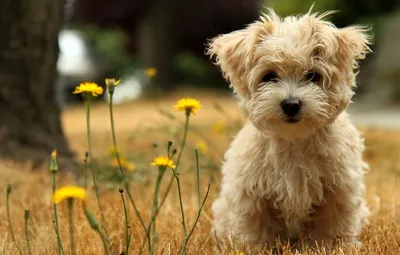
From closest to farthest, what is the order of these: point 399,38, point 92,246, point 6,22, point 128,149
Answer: point 92,246 → point 6,22 → point 128,149 → point 399,38

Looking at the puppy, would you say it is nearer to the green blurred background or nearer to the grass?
the grass

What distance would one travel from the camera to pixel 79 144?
25.9 ft

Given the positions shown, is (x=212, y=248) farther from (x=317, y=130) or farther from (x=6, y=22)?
(x=6, y=22)

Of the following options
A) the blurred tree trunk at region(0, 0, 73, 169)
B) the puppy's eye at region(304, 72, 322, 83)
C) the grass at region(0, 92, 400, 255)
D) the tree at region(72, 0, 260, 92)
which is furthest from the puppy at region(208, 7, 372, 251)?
the tree at region(72, 0, 260, 92)

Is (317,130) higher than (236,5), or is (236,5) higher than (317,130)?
(236,5)

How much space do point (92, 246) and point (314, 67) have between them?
1.32m

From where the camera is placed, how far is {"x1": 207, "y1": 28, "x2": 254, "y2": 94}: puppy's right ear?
3.34 metres

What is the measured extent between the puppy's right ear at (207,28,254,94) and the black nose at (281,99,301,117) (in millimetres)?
327

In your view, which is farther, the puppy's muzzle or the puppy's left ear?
the puppy's left ear

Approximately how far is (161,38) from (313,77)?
15.1m

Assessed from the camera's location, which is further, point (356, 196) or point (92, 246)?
point (356, 196)

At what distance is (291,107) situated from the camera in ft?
10.2

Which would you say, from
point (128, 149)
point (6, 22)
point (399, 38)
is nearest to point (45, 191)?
point (6, 22)

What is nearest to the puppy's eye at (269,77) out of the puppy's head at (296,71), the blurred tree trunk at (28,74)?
the puppy's head at (296,71)
